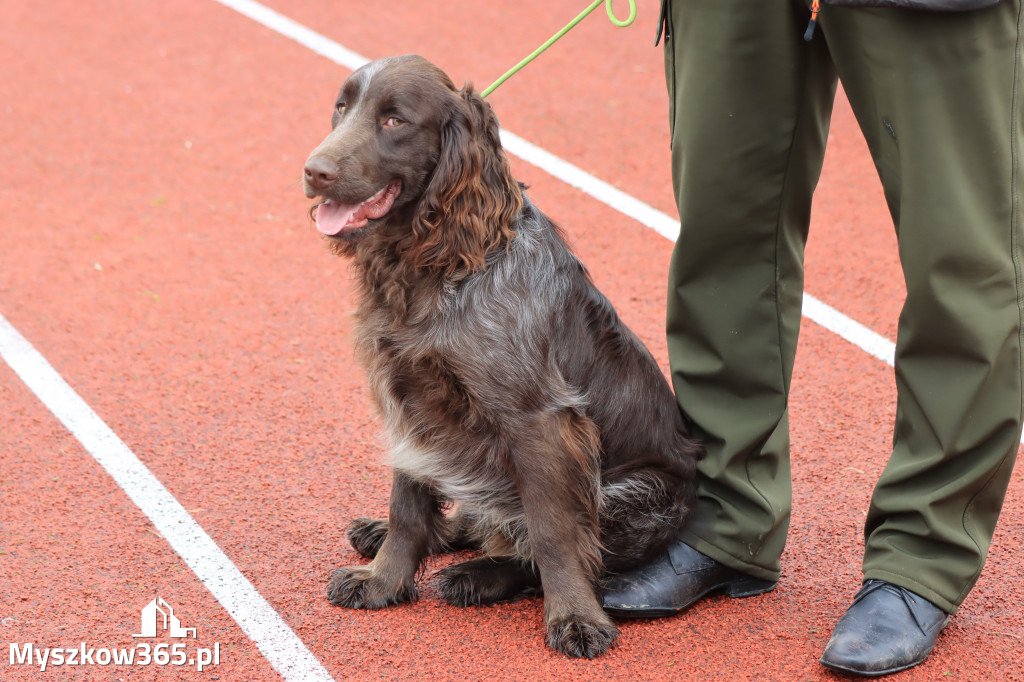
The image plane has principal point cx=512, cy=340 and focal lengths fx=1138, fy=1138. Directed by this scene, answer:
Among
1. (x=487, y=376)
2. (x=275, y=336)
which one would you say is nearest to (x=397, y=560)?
(x=487, y=376)

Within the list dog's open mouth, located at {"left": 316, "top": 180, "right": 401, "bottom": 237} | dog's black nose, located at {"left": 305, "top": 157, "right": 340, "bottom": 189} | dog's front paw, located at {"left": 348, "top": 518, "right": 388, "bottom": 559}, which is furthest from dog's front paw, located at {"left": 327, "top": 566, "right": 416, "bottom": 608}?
dog's black nose, located at {"left": 305, "top": 157, "right": 340, "bottom": 189}

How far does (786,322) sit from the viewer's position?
3.33 metres

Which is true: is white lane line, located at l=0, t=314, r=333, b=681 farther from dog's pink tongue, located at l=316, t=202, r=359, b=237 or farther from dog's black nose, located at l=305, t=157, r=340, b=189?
dog's black nose, located at l=305, t=157, r=340, b=189

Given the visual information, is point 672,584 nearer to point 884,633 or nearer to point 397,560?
point 884,633

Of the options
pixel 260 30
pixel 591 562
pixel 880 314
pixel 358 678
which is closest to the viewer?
pixel 358 678

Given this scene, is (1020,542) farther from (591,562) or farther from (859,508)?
(591,562)

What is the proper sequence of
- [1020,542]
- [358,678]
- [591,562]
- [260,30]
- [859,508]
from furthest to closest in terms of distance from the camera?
[260,30] → [859,508] → [1020,542] → [591,562] → [358,678]

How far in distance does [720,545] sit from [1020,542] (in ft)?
3.43

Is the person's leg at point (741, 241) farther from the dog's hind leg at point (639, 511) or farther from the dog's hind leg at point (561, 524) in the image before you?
the dog's hind leg at point (561, 524)

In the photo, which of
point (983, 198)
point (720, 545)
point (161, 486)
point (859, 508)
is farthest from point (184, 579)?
point (983, 198)

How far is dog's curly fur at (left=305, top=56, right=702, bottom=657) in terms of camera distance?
122 inches

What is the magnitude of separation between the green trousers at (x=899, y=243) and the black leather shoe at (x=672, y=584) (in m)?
0.05

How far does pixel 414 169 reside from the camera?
10.2ft

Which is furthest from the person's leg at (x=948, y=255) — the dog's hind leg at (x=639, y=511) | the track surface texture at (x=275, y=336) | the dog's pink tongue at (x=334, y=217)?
the dog's pink tongue at (x=334, y=217)
